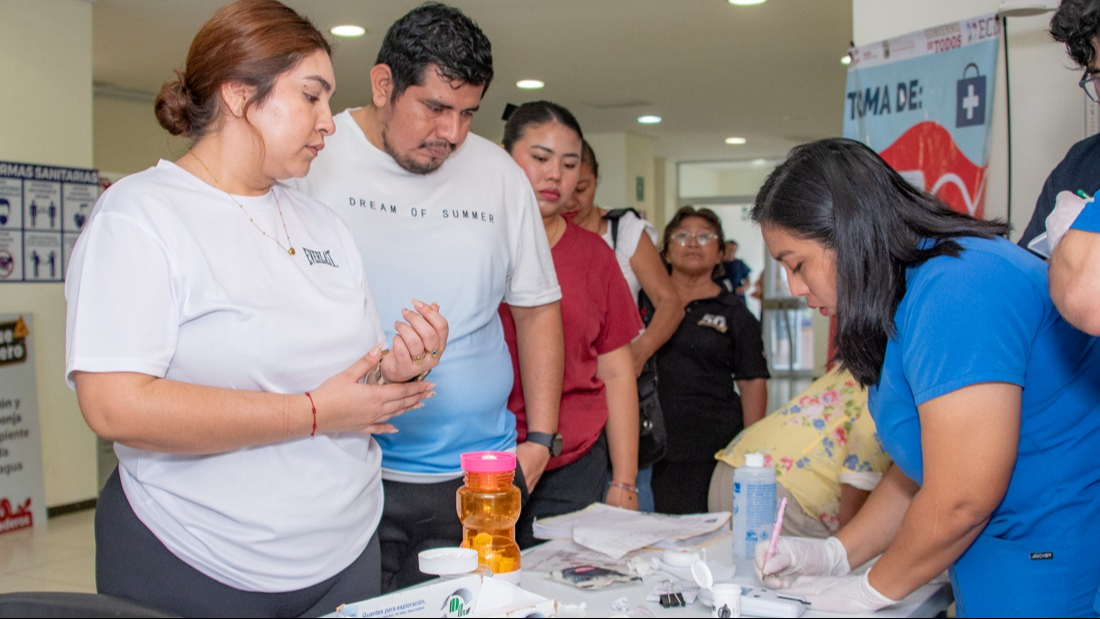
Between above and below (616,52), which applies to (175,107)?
below

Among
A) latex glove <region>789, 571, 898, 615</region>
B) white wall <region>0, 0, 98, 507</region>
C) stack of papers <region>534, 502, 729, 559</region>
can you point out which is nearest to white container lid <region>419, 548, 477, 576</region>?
stack of papers <region>534, 502, 729, 559</region>

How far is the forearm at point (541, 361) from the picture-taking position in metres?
2.11

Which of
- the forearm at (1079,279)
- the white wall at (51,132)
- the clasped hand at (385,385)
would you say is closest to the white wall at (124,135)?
the white wall at (51,132)

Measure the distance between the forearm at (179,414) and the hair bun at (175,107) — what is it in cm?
39

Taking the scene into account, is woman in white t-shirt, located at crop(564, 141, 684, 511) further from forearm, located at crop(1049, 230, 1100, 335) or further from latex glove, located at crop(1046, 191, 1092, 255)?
forearm, located at crop(1049, 230, 1100, 335)

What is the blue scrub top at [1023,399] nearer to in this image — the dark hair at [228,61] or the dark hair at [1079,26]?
the dark hair at [1079,26]

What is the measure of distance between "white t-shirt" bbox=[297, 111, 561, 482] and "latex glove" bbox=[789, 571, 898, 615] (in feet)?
2.10

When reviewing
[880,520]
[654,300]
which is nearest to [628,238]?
[654,300]

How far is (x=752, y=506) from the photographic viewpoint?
1.80m

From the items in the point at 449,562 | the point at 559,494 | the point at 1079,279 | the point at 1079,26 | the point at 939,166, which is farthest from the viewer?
the point at 939,166

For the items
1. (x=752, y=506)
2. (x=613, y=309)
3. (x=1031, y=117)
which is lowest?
(x=752, y=506)

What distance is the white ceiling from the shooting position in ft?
19.0

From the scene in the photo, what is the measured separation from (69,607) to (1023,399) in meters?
1.23

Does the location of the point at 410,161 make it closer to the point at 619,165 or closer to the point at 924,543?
the point at 924,543
